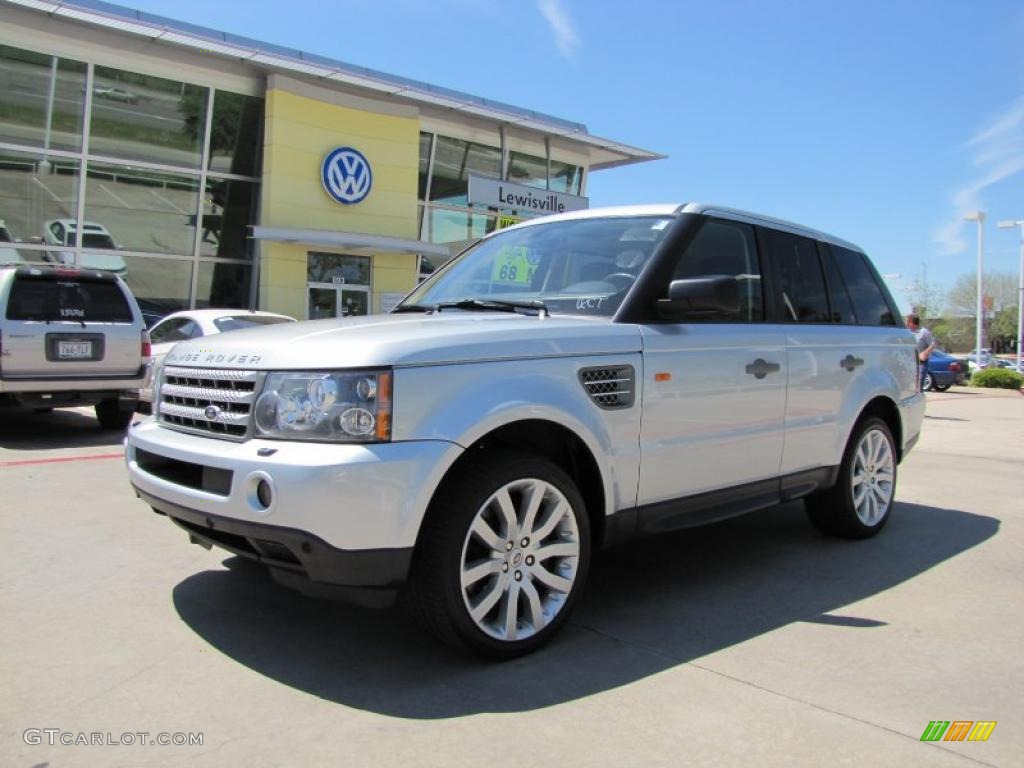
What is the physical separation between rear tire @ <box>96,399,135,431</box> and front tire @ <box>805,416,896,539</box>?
7.52 meters

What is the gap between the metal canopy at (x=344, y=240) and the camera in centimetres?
1875

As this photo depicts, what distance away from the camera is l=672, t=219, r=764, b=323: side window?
165 inches

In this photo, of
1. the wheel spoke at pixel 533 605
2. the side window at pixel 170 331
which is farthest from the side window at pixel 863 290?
the side window at pixel 170 331

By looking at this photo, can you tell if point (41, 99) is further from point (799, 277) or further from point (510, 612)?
point (510, 612)

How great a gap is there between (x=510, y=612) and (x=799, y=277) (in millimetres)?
2861

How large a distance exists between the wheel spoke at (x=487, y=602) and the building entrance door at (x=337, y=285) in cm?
1792

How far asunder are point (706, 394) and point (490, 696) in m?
1.80

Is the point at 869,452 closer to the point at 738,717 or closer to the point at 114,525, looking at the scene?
the point at 738,717

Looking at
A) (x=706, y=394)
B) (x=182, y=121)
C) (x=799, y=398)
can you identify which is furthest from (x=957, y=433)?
(x=182, y=121)

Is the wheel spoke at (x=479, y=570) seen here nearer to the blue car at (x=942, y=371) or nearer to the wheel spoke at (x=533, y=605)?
the wheel spoke at (x=533, y=605)

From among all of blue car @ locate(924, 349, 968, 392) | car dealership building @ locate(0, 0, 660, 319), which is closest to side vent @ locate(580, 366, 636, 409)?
car dealership building @ locate(0, 0, 660, 319)

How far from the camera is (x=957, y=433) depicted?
476 inches

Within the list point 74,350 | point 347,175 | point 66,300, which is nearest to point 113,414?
point 74,350

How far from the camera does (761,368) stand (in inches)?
171
